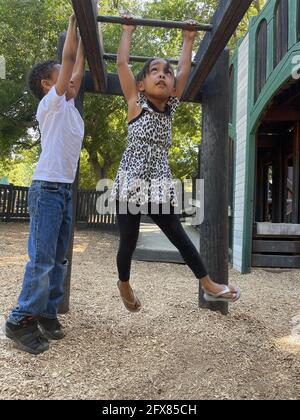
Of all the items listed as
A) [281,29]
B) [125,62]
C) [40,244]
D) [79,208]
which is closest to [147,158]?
[125,62]

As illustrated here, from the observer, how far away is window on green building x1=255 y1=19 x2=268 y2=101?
6.75 m

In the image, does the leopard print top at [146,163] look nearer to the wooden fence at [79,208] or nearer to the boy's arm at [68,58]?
the boy's arm at [68,58]

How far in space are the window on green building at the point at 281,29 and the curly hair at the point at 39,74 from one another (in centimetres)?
415

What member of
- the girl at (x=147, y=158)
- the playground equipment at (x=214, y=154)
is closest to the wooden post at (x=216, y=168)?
the playground equipment at (x=214, y=154)

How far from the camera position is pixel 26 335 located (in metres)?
2.57

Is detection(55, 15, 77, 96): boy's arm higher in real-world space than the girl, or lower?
higher

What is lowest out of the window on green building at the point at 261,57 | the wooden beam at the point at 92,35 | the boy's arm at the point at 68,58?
the boy's arm at the point at 68,58

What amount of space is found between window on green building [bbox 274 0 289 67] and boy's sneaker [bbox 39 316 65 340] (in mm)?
4749

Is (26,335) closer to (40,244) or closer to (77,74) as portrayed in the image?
(40,244)

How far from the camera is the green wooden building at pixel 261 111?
6.04 meters

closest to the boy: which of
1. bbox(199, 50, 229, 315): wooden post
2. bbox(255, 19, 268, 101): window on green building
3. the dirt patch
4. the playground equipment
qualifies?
the dirt patch

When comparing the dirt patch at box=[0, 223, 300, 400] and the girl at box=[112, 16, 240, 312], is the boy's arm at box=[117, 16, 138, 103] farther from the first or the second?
the dirt patch at box=[0, 223, 300, 400]

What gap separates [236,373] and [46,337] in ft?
3.76

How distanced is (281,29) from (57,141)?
15.4 ft
